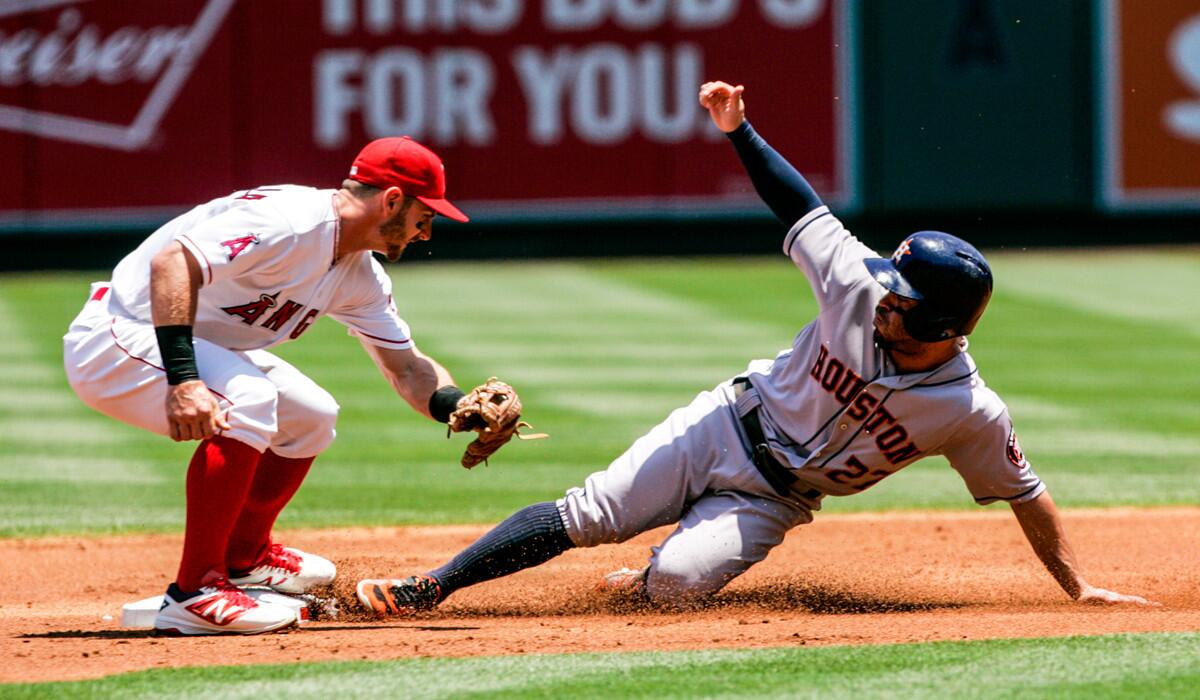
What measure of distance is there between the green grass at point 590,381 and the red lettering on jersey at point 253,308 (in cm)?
239

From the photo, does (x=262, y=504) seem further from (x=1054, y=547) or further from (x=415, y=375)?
(x=1054, y=547)

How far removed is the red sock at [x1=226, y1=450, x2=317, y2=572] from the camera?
17.4 feet

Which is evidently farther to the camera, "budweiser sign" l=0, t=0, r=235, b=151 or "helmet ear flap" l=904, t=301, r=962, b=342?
"budweiser sign" l=0, t=0, r=235, b=151

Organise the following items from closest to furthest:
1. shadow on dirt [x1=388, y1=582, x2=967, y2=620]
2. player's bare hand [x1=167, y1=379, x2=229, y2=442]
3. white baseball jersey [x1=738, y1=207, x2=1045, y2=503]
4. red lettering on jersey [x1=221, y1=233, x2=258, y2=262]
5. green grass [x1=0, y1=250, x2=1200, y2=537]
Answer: player's bare hand [x1=167, y1=379, x2=229, y2=442]
red lettering on jersey [x1=221, y1=233, x2=258, y2=262]
white baseball jersey [x1=738, y1=207, x2=1045, y2=503]
shadow on dirt [x1=388, y1=582, x2=967, y2=620]
green grass [x1=0, y1=250, x2=1200, y2=537]

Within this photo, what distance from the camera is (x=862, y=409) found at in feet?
16.0

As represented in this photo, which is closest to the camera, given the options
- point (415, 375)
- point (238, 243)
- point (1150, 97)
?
point (238, 243)

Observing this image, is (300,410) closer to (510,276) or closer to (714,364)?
(714,364)

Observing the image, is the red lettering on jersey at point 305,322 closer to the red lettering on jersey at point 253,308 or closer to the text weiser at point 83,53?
the red lettering on jersey at point 253,308

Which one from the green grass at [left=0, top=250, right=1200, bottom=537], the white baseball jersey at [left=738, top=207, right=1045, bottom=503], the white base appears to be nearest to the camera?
the white baseball jersey at [left=738, top=207, right=1045, bottom=503]

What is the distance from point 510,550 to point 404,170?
3.70ft

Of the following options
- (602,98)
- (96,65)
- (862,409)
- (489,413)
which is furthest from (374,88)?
(862,409)

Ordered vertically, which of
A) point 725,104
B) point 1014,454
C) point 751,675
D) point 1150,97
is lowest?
point 1150,97

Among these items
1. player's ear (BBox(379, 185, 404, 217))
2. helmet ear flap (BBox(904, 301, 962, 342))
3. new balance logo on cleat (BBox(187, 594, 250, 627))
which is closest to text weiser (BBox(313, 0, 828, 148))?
player's ear (BBox(379, 185, 404, 217))

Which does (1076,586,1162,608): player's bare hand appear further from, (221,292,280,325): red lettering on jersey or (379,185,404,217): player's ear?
(221,292,280,325): red lettering on jersey
